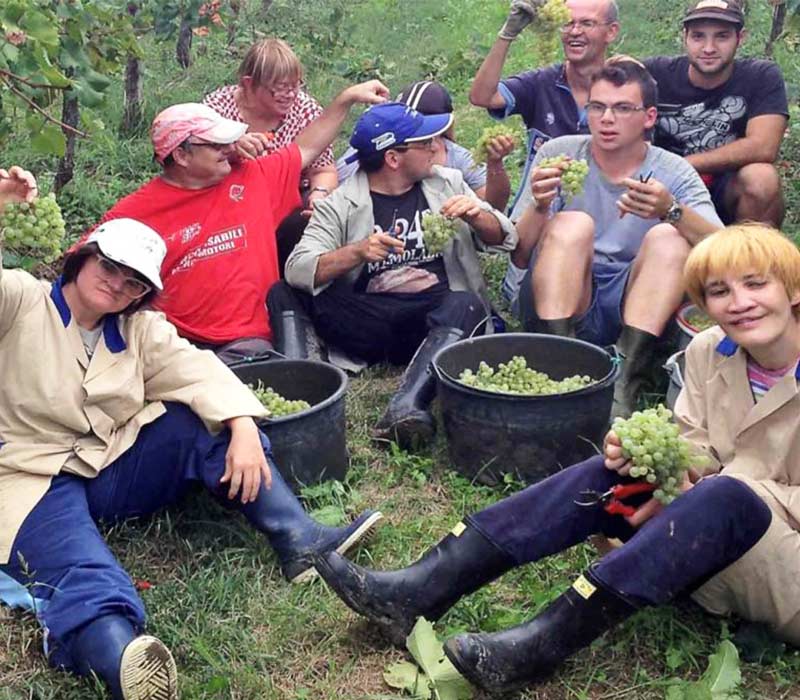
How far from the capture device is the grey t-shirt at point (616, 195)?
416 cm

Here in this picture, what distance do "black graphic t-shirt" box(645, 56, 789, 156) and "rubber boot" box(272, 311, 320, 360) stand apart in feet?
6.06

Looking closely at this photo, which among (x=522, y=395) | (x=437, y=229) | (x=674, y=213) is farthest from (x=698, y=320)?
(x=437, y=229)

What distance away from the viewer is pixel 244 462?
3.04 metres

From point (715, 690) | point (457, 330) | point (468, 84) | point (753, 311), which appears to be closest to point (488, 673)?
point (715, 690)

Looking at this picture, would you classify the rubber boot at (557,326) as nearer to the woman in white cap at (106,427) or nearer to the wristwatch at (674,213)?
the wristwatch at (674,213)

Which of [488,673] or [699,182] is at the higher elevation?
[699,182]

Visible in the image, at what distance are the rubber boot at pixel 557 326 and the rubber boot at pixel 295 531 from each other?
3.91ft

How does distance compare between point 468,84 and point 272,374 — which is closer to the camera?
point 272,374

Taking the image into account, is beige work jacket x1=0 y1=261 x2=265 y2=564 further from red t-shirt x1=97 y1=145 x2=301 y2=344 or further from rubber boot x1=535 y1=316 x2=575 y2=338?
rubber boot x1=535 y1=316 x2=575 y2=338

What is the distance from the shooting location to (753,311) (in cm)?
260

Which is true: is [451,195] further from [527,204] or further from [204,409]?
[204,409]

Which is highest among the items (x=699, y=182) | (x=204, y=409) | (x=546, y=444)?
(x=699, y=182)

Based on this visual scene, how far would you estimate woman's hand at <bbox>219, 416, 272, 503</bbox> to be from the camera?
3047 mm

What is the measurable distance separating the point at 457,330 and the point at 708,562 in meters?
1.82
